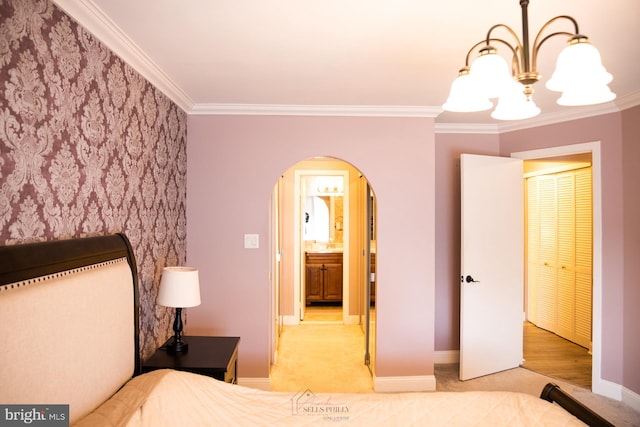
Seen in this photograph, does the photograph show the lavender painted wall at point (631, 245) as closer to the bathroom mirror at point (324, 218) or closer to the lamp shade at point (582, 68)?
the lamp shade at point (582, 68)

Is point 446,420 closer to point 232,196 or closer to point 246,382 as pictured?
point 246,382

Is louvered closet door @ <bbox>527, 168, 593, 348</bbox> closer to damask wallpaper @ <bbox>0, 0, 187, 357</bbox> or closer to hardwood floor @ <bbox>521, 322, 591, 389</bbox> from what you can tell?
hardwood floor @ <bbox>521, 322, 591, 389</bbox>

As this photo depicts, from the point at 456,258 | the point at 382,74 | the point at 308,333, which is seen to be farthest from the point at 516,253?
the point at 308,333

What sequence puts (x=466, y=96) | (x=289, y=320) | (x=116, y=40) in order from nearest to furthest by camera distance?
(x=466, y=96) → (x=116, y=40) → (x=289, y=320)

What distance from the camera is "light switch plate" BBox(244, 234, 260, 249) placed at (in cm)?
318

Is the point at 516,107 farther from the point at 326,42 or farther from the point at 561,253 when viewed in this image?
the point at 561,253

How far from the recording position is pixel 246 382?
3.15m

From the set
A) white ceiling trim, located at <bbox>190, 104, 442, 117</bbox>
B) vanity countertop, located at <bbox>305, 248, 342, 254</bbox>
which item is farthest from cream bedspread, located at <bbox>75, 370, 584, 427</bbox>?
vanity countertop, located at <bbox>305, 248, 342, 254</bbox>

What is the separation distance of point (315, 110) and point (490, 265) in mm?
2213

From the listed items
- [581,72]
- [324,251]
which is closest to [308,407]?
[581,72]

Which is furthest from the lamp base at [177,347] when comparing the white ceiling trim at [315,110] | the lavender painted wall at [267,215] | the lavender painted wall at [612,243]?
the lavender painted wall at [612,243]

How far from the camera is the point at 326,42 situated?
2.01 metres

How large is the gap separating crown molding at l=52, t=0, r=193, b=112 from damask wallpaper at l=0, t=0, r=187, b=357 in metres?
0.04

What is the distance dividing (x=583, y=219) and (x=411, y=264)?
244 centimetres
